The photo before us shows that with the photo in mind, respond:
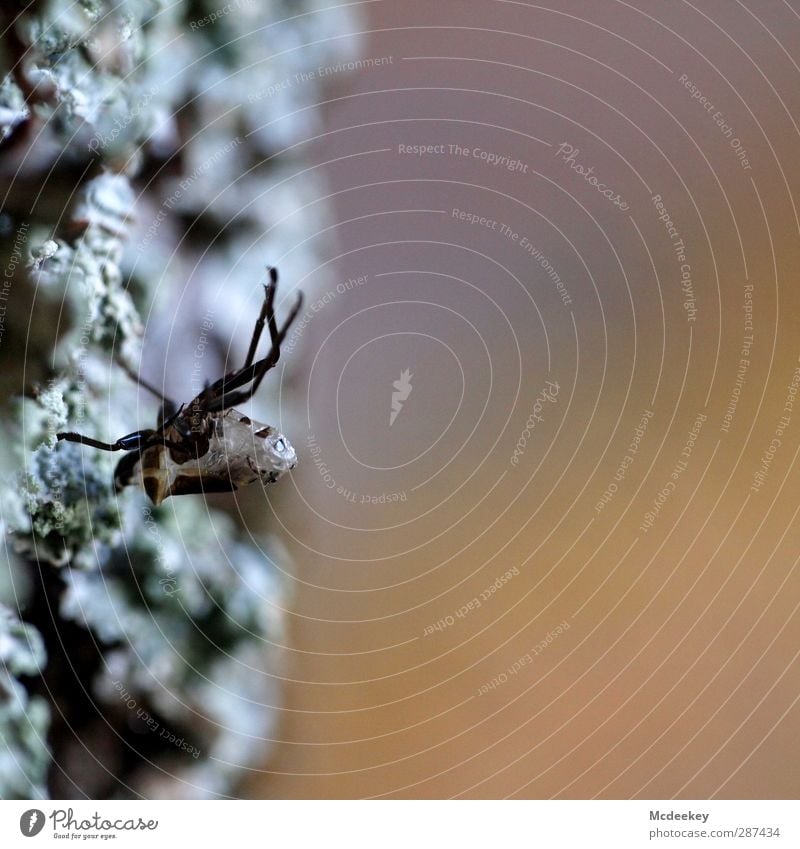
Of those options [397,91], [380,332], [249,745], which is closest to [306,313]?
[380,332]

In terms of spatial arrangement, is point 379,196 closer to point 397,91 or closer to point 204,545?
point 397,91

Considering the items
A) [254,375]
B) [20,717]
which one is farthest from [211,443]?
[20,717]

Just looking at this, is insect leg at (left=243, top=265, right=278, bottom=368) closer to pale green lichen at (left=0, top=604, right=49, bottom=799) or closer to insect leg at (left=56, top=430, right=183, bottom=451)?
insect leg at (left=56, top=430, right=183, bottom=451)

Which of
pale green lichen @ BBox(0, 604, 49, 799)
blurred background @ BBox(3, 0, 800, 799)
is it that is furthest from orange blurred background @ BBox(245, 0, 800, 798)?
pale green lichen @ BBox(0, 604, 49, 799)

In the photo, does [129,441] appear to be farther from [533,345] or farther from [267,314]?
[533,345]

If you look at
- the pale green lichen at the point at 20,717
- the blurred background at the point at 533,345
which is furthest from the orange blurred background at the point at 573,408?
the pale green lichen at the point at 20,717

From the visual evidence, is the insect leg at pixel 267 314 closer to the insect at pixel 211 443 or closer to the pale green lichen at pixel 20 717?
the insect at pixel 211 443
